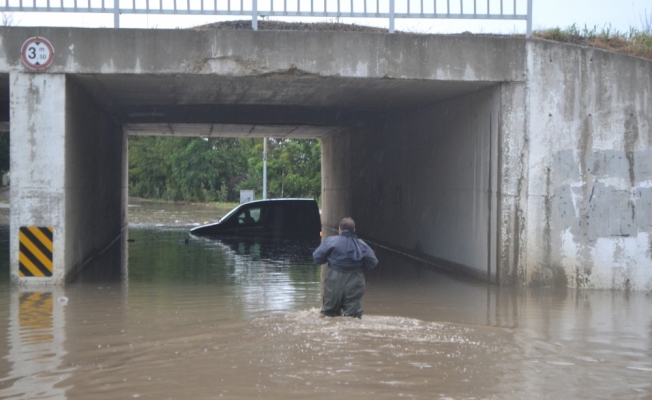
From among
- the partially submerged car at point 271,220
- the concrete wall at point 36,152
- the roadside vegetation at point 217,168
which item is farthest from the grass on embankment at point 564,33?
the roadside vegetation at point 217,168

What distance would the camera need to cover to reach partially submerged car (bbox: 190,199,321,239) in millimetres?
22359

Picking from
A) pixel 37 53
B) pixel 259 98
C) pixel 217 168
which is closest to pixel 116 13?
pixel 37 53

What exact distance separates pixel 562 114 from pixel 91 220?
32.8ft

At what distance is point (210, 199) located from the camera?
185 ft

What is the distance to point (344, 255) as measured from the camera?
8.76m

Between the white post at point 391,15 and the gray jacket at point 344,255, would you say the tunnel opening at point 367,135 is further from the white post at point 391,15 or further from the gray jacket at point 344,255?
the gray jacket at point 344,255

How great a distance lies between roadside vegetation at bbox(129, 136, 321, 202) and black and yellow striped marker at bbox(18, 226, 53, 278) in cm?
3586

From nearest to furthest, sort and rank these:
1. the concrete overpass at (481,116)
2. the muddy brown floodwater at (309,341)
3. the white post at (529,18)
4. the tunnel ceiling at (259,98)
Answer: the muddy brown floodwater at (309,341) < the concrete overpass at (481,116) < the white post at (529,18) < the tunnel ceiling at (259,98)

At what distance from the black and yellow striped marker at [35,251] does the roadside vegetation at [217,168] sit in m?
35.9

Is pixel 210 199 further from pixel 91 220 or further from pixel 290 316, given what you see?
pixel 290 316

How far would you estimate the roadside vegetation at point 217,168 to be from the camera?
166 feet

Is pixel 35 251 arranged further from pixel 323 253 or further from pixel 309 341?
pixel 309 341

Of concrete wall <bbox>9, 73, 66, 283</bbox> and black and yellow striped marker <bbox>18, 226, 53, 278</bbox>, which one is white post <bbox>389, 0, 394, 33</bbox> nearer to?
concrete wall <bbox>9, 73, 66, 283</bbox>

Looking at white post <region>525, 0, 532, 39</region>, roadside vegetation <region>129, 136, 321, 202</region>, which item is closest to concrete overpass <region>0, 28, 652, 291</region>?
white post <region>525, 0, 532, 39</region>
